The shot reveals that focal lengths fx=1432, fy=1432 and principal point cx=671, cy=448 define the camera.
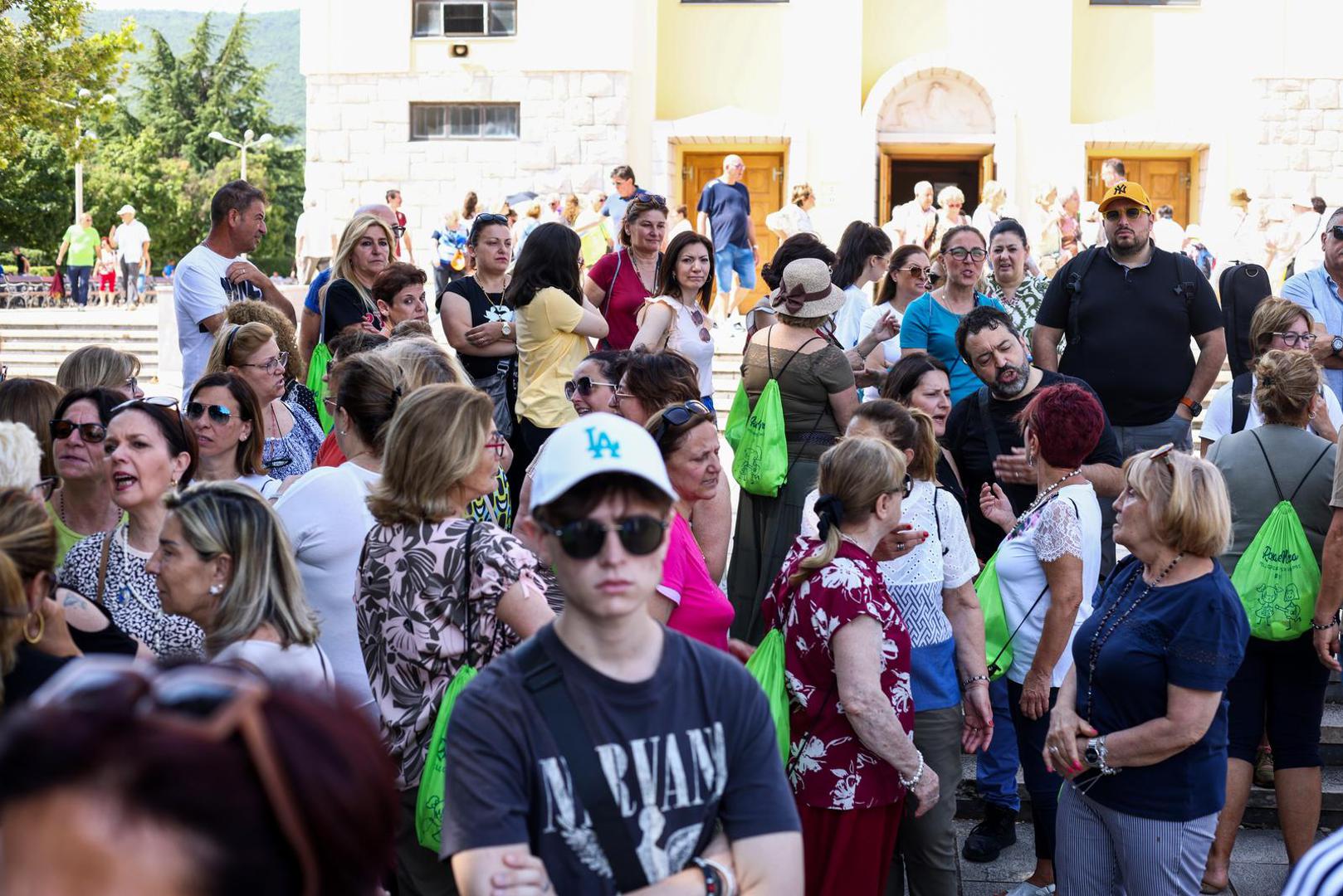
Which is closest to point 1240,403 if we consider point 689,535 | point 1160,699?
point 1160,699

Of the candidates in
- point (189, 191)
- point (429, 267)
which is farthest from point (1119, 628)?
point (189, 191)

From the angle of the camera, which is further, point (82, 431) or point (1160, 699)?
point (82, 431)

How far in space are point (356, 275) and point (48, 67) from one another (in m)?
12.3

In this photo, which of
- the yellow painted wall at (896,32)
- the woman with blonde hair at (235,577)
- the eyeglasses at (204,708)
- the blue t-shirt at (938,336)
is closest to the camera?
the eyeglasses at (204,708)

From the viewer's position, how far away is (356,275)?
25.1 ft

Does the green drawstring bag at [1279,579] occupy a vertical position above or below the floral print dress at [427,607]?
below

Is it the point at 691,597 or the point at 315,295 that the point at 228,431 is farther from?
the point at 315,295

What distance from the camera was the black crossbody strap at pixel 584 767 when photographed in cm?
239

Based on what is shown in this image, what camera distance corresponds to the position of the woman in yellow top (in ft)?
23.6

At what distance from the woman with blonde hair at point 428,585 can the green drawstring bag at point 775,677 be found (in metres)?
0.77

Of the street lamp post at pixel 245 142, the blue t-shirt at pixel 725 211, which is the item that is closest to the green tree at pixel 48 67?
the blue t-shirt at pixel 725 211

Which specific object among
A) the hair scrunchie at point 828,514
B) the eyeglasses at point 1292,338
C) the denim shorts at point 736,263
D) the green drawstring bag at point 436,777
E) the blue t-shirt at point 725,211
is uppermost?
the blue t-shirt at point 725,211

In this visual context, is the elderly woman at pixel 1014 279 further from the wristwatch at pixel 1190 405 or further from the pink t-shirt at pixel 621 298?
the pink t-shirt at pixel 621 298

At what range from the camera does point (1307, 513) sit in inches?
218
